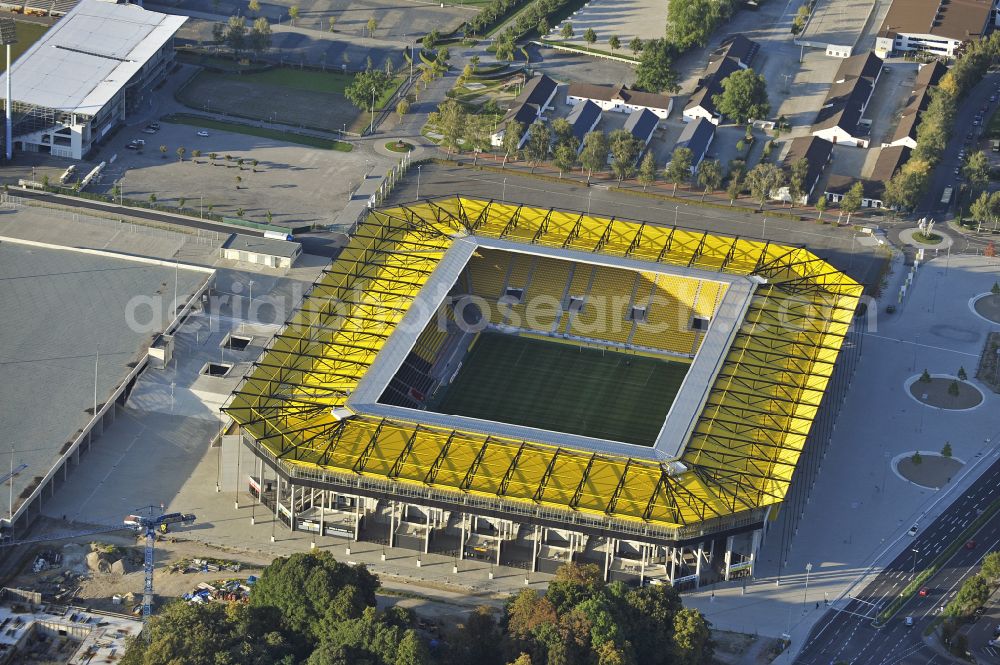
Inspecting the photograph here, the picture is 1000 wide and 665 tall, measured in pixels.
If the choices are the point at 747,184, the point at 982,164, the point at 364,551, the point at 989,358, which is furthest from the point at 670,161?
the point at 364,551

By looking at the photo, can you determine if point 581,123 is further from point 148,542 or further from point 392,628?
point 392,628

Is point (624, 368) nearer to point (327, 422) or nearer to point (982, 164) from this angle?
point (327, 422)

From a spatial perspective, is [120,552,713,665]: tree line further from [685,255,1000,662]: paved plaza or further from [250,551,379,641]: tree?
[685,255,1000,662]: paved plaza

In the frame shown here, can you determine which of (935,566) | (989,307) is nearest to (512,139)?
(989,307)

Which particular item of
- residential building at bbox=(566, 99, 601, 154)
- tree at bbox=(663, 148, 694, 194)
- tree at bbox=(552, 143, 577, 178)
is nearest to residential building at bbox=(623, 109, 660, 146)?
residential building at bbox=(566, 99, 601, 154)

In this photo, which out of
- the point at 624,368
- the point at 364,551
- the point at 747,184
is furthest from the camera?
the point at 747,184
